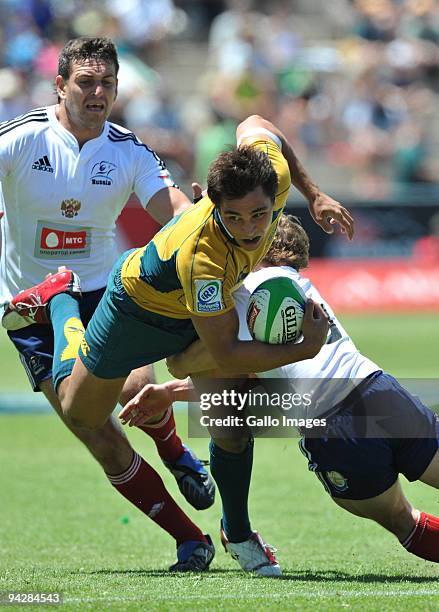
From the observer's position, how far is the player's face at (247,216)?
18.0 ft

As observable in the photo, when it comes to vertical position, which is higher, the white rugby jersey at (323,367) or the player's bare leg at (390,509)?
the white rugby jersey at (323,367)

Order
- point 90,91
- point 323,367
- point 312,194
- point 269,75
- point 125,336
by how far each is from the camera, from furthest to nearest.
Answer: point 269,75 → point 90,91 → point 312,194 → point 125,336 → point 323,367

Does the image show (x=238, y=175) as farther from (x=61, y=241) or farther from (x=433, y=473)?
(x=61, y=241)

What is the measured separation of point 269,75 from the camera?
21219mm

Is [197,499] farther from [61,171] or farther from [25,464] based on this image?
[25,464]

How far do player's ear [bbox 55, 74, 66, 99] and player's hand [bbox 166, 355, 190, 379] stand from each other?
6.11 feet

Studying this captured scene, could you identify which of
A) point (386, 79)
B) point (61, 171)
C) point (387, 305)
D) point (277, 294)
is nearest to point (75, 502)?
point (61, 171)

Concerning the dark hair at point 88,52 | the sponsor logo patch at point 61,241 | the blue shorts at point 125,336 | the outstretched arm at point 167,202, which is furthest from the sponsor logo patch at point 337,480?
the dark hair at point 88,52

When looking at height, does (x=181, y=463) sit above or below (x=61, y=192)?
below

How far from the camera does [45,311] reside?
697cm

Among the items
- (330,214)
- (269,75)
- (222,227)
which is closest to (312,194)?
(330,214)

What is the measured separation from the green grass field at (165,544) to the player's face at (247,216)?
64.0 inches

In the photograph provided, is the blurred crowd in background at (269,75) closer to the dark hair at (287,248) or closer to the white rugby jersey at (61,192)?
the white rugby jersey at (61,192)

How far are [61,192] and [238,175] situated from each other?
1.92 meters
